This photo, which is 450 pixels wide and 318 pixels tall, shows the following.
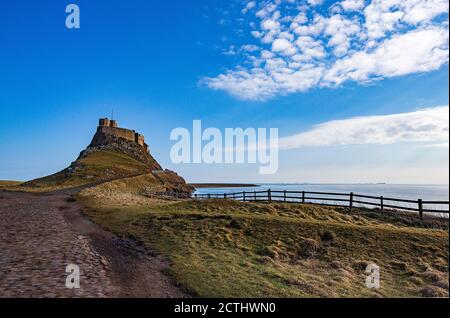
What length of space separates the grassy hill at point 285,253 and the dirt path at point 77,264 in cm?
99

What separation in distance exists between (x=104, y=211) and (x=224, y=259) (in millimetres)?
16016

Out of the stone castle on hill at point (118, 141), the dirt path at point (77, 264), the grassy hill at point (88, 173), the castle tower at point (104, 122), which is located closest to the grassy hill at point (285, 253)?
the dirt path at point (77, 264)

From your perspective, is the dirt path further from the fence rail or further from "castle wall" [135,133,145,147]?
"castle wall" [135,133,145,147]

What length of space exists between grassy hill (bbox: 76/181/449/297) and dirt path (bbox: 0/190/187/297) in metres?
0.99

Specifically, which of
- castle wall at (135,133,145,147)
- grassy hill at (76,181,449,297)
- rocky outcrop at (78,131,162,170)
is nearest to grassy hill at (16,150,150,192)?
rocky outcrop at (78,131,162,170)

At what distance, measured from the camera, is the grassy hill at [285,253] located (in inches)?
410

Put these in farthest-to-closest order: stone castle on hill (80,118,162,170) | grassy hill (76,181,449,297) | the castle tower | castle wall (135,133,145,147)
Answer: castle wall (135,133,145,147), the castle tower, stone castle on hill (80,118,162,170), grassy hill (76,181,449,297)

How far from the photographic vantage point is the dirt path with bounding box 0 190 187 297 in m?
8.43

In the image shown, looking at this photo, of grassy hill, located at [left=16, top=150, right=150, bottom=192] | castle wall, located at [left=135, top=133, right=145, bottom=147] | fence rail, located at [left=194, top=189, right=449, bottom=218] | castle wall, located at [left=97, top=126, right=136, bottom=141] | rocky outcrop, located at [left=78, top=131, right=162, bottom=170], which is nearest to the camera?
fence rail, located at [left=194, top=189, right=449, bottom=218]
